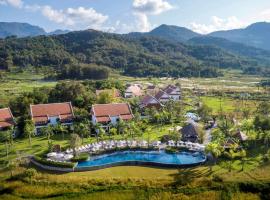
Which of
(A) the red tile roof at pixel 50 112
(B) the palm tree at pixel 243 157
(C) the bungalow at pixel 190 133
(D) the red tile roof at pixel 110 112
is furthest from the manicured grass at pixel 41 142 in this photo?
(B) the palm tree at pixel 243 157

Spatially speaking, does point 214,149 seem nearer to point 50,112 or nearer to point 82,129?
point 82,129

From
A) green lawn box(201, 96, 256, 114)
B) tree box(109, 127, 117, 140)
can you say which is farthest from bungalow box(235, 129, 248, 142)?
green lawn box(201, 96, 256, 114)

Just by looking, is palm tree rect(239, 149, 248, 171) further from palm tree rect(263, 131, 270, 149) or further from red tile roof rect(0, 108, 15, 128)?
red tile roof rect(0, 108, 15, 128)

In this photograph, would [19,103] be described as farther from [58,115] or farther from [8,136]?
[8,136]

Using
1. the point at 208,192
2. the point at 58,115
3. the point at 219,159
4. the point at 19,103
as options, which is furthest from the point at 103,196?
the point at 19,103

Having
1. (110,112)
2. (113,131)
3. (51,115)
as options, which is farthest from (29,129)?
(110,112)

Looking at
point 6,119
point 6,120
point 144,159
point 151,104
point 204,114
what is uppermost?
point 6,119
